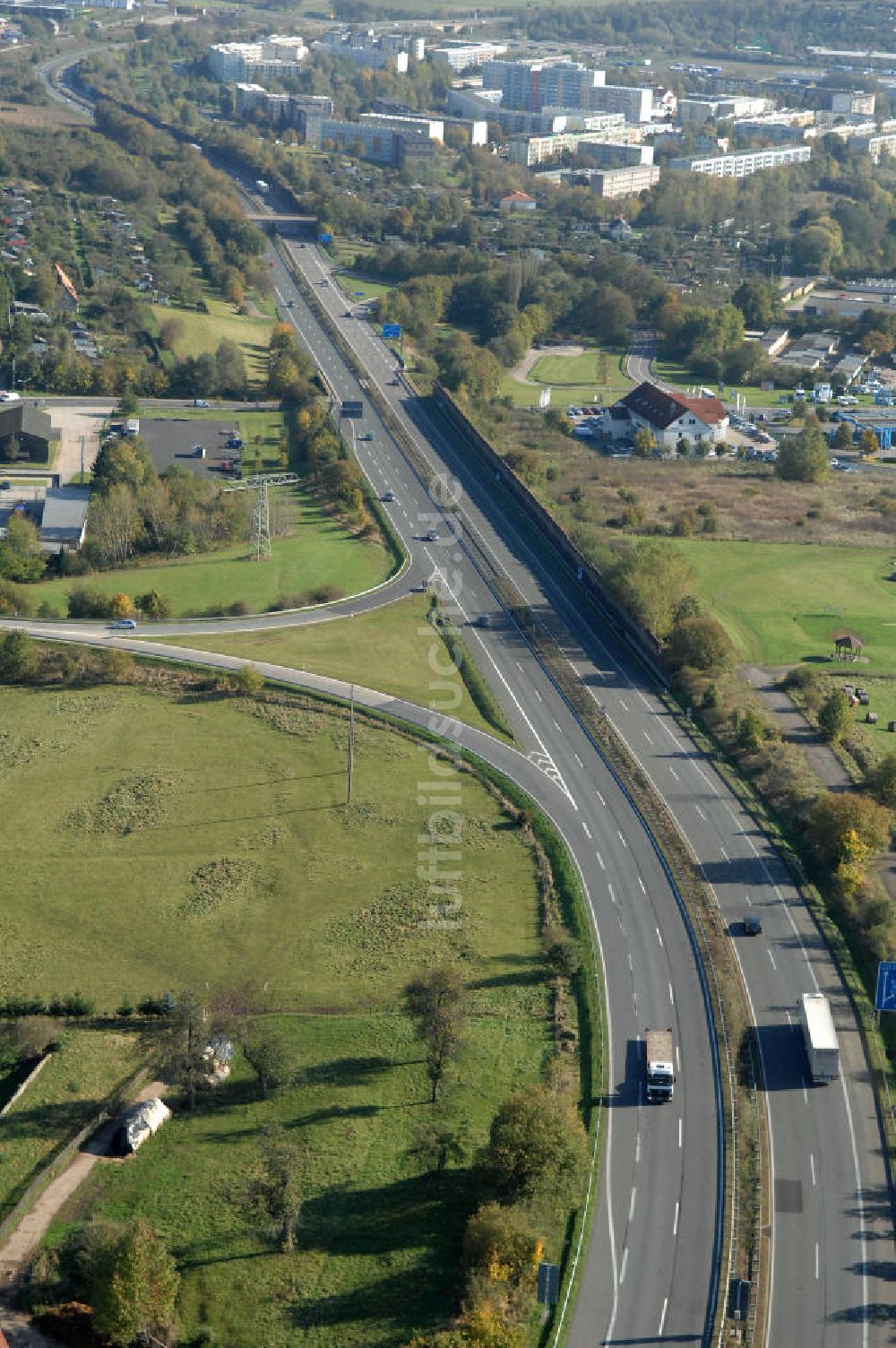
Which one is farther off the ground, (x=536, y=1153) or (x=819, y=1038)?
(x=819, y=1038)

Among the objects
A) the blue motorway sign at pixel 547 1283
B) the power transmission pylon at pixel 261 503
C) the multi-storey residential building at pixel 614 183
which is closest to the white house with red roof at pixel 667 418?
the power transmission pylon at pixel 261 503

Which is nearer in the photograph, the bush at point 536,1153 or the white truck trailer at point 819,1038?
the bush at point 536,1153

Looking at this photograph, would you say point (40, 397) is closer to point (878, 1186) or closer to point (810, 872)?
point (810, 872)

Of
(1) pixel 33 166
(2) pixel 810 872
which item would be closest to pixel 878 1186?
(2) pixel 810 872

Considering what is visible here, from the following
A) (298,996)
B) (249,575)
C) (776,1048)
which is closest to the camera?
(776,1048)

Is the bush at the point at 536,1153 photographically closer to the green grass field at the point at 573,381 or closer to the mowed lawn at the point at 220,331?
the green grass field at the point at 573,381

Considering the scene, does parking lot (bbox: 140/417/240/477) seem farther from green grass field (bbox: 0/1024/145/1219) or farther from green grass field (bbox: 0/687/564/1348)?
green grass field (bbox: 0/1024/145/1219)

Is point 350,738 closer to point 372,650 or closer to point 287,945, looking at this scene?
point 372,650

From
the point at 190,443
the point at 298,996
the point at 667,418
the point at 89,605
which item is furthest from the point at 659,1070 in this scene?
the point at 667,418
